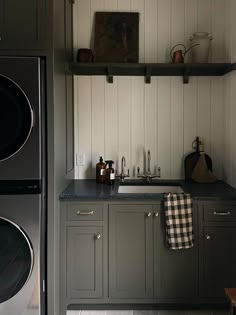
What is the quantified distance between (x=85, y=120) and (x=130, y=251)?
1227 millimetres

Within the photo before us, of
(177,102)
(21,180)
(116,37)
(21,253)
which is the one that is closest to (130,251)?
(21,253)

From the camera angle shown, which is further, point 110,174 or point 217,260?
point 110,174

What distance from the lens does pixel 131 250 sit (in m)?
2.37

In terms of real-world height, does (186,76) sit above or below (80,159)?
above

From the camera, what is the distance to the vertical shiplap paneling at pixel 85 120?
2973 millimetres

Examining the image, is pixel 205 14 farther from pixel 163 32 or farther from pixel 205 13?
pixel 163 32

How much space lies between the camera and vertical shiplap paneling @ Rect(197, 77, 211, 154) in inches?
116

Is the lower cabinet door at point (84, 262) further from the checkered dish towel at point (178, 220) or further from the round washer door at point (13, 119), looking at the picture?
the round washer door at point (13, 119)

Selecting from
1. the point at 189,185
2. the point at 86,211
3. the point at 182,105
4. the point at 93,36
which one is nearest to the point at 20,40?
the point at 93,36

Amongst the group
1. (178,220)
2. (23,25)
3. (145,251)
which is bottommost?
(145,251)

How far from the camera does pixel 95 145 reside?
3.00 meters

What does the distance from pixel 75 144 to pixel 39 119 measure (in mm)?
945

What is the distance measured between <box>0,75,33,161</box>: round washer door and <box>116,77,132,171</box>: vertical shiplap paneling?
110 centimetres

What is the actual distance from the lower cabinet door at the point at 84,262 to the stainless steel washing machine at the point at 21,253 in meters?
0.29
